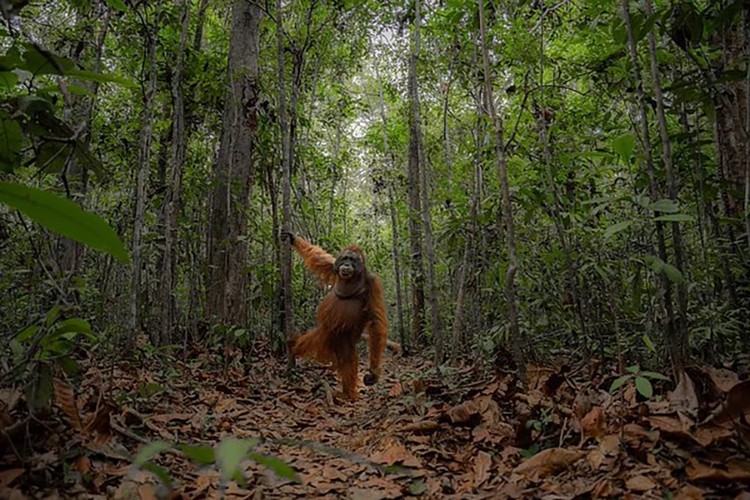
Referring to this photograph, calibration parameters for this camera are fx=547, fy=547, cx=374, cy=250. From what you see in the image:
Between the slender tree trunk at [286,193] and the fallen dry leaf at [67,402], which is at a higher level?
the slender tree trunk at [286,193]

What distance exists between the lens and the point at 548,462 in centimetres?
225

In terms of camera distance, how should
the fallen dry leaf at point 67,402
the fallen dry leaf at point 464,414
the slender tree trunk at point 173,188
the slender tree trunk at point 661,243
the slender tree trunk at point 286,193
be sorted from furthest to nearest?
the slender tree trunk at point 286,193 < the slender tree trunk at point 173,188 < the fallen dry leaf at point 464,414 < the slender tree trunk at point 661,243 < the fallen dry leaf at point 67,402

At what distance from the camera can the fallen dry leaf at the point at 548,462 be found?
7.27 feet

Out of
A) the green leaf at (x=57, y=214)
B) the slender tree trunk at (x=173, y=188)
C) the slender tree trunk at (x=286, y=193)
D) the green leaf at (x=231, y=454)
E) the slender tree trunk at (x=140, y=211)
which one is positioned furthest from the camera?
the slender tree trunk at (x=286, y=193)

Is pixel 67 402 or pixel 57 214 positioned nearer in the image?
pixel 57 214

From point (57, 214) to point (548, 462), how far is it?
200 cm

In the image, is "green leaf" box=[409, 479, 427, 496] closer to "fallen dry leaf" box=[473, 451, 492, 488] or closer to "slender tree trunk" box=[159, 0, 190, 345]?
"fallen dry leaf" box=[473, 451, 492, 488]

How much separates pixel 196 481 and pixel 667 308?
7.40ft

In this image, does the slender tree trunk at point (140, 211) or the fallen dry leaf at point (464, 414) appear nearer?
the fallen dry leaf at point (464, 414)

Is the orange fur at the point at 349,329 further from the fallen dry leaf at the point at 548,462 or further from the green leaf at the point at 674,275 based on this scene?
the green leaf at the point at 674,275

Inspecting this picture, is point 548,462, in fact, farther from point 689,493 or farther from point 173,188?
point 173,188

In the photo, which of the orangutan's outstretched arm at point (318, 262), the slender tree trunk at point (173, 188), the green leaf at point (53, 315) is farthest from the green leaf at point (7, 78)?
the orangutan's outstretched arm at point (318, 262)

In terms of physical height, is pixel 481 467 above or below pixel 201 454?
below

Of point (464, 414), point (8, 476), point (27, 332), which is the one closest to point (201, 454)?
point (8, 476)
